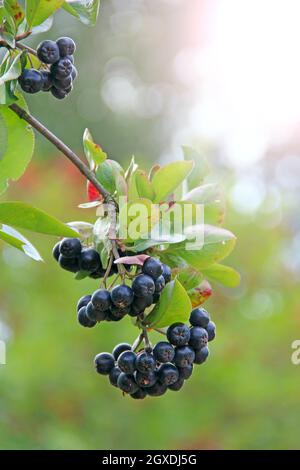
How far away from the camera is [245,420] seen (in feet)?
15.7

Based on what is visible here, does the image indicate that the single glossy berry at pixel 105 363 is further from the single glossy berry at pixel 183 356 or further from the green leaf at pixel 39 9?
the green leaf at pixel 39 9

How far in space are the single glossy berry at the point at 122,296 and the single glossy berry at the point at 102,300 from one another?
0.04 ft

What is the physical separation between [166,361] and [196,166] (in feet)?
1.10

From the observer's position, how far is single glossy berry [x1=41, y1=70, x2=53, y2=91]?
104cm

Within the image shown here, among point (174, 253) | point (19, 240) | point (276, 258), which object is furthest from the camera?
point (276, 258)

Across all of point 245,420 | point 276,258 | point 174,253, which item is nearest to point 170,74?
point 276,258

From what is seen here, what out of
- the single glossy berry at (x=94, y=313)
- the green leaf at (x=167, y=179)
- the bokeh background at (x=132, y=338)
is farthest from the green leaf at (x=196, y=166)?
the bokeh background at (x=132, y=338)

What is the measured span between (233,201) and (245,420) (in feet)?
4.57

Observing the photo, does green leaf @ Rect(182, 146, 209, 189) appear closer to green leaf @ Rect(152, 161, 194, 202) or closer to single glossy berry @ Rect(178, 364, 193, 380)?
green leaf @ Rect(152, 161, 194, 202)

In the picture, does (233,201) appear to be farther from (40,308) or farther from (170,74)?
(170,74)

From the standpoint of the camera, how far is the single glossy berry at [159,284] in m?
0.99

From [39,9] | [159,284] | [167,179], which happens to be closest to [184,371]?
[159,284]

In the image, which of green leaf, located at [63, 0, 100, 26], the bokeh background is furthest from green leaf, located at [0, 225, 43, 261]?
the bokeh background

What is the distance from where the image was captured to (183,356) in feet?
3.41
